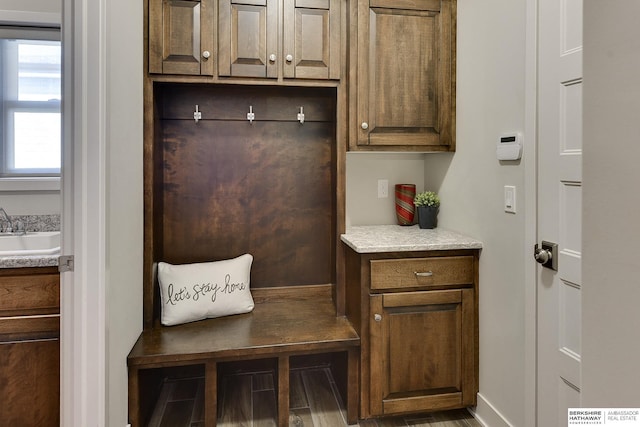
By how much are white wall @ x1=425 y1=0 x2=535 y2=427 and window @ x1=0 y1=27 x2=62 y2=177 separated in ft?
7.51

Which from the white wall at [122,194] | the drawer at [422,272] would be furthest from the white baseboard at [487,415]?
the white wall at [122,194]

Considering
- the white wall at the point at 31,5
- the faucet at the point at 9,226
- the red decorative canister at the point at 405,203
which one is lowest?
the faucet at the point at 9,226

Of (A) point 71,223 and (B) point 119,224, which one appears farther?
(B) point 119,224

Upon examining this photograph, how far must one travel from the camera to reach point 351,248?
2094mm

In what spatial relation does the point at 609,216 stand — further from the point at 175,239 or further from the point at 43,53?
the point at 43,53

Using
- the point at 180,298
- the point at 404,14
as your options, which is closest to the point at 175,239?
the point at 180,298

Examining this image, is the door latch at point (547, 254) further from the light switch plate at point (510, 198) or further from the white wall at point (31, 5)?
the white wall at point (31, 5)

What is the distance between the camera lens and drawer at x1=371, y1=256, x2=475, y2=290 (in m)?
1.93

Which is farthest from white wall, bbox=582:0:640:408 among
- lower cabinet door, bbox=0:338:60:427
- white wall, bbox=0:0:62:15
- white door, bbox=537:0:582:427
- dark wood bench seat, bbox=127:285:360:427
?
white wall, bbox=0:0:62:15

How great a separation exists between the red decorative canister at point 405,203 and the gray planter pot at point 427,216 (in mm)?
100

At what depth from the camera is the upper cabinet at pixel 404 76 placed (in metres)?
2.16

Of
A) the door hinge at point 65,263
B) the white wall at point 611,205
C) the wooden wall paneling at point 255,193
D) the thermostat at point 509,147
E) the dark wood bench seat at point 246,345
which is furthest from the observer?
the wooden wall paneling at point 255,193

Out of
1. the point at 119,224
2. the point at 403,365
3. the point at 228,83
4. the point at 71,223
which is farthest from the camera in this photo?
the point at 228,83

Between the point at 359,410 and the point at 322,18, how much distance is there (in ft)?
6.72
